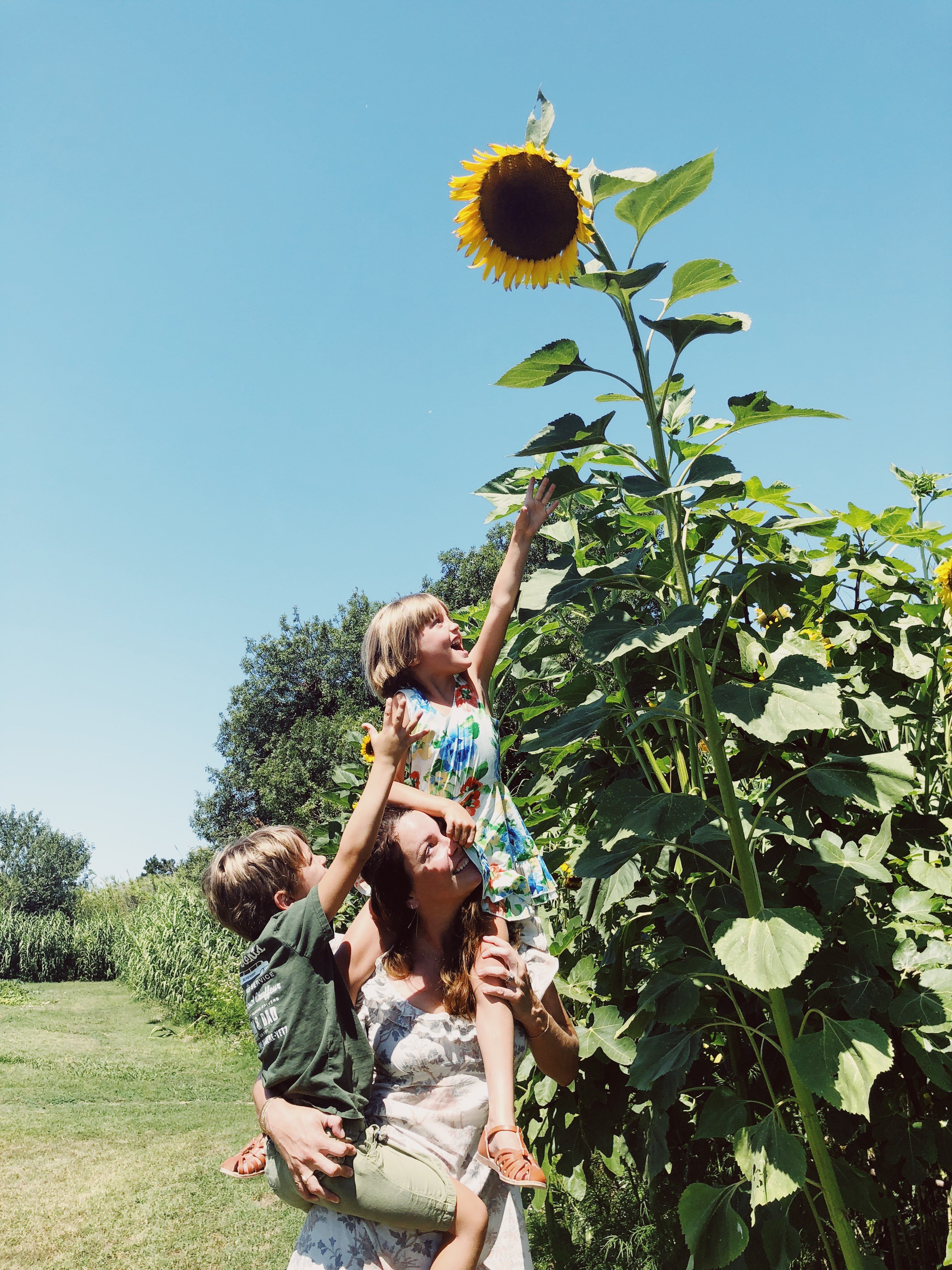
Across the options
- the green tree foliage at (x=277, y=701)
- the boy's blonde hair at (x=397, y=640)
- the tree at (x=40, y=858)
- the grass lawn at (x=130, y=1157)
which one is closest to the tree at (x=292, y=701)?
the green tree foliage at (x=277, y=701)

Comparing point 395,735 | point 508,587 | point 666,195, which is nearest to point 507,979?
point 395,735

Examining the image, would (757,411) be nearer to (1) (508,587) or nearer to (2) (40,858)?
(1) (508,587)

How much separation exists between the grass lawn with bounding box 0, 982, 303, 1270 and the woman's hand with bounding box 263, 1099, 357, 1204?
2857 mm

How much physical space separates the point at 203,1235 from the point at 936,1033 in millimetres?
3954

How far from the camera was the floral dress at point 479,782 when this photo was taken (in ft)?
7.21

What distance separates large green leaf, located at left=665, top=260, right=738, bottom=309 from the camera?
1.41 metres

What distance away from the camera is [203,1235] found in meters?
4.34

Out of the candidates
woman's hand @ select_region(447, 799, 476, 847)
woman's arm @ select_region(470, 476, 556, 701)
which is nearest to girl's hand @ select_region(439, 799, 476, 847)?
woman's hand @ select_region(447, 799, 476, 847)

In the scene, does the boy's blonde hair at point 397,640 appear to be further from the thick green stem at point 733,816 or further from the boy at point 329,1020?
the thick green stem at point 733,816

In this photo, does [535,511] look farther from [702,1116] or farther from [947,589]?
[702,1116]

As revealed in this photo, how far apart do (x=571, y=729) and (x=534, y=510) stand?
1.78 ft

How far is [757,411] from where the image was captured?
1503 millimetres

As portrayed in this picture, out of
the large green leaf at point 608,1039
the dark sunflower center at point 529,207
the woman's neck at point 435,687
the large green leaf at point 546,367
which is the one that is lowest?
the large green leaf at point 608,1039

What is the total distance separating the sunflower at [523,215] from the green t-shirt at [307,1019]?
120 cm
